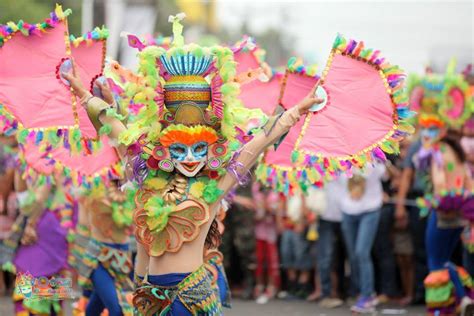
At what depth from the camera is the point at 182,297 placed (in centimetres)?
504

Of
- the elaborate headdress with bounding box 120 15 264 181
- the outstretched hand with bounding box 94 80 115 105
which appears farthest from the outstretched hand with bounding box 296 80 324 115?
the outstretched hand with bounding box 94 80 115 105

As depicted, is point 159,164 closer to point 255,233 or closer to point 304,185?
point 304,185

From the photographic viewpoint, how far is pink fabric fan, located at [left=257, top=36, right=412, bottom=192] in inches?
227

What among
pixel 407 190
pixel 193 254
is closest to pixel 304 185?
pixel 193 254

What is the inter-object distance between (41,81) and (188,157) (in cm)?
154

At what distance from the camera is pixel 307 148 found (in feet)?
19.4

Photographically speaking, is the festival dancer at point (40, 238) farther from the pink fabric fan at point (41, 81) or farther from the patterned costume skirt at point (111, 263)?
the pink fabric fan at point (41, 81)

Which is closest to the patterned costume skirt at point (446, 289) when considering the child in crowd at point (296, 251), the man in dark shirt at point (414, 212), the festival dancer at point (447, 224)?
the festival dancer at point (447, 224)

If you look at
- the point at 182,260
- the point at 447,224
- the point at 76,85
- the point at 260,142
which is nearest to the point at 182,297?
the point at 182,260

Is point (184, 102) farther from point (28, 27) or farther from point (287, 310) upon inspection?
point (287, 310)

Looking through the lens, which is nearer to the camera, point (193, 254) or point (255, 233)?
point (193, 254)

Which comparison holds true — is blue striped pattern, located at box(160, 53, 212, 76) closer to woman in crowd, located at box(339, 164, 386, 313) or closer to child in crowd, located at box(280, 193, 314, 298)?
woman in crowd, located at box(339, 164, 386, 313)

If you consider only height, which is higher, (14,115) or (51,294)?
(14,115)

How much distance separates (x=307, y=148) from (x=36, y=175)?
2196 millimetres
